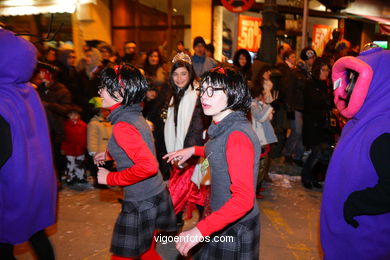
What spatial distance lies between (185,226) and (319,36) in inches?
472

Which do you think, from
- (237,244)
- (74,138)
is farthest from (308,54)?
(237,244)

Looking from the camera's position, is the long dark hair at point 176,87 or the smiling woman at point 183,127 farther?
the long dark hair at point 176,87

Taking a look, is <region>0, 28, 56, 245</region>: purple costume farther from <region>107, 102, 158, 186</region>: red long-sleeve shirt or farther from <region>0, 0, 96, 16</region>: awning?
<region>0, 0, 96, 16</region>: awning

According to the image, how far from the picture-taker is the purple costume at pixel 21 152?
2107mm

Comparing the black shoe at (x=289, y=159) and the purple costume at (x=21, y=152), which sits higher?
the purple costume at (x=21, y=152)

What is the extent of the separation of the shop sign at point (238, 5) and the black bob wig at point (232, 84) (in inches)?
162

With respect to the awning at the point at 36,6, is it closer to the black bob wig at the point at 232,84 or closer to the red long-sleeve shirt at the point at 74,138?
the red long-sleeve shirt at the point at 74,138

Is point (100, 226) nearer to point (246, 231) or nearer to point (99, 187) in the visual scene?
point (99, 187)

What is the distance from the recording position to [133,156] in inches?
91.5

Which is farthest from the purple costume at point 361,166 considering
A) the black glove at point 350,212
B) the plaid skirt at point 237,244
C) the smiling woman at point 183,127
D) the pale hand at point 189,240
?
the smiling woman at point 183,127

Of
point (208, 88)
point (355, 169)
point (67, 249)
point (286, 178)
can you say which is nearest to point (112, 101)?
point (208, 88)

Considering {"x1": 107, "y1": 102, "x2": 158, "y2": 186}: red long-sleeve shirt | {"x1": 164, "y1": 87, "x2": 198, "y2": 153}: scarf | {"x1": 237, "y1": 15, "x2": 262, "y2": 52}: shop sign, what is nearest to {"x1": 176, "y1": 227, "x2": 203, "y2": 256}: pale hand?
{"x1": 107, "y1": 102, "x2": 158, "y2": 186}: red long-sleeve shirt

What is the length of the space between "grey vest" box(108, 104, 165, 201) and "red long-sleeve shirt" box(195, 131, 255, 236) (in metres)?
0.81

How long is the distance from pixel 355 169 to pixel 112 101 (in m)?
1.65
